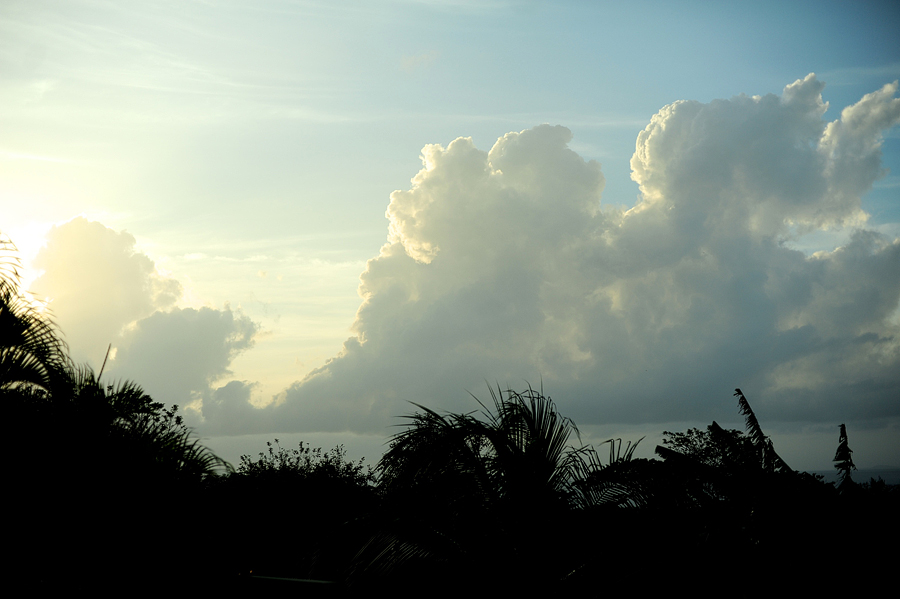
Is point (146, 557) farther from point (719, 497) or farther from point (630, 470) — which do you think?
point (719, 497)

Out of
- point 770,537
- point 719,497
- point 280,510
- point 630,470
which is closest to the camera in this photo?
point 770,537

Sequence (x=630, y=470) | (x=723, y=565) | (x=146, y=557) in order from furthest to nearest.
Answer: (x=630, y=470) → (x=723, y=565) → (x=146, y=557)

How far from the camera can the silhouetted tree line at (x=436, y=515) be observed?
20.5 feet

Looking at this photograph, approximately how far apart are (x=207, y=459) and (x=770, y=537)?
21.6 ft

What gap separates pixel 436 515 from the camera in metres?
8.35

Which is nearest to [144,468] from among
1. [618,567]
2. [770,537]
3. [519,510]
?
Answer: [519,510]

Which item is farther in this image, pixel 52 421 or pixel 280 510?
pixel 280 510

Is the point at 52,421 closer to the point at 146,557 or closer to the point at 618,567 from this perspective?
the point at 146,557

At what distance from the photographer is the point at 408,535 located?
25.9 ft

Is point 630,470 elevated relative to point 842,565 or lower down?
elevated

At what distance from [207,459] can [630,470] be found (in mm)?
5109

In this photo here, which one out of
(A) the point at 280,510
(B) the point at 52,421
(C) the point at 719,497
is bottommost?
(A) the point at 280,510

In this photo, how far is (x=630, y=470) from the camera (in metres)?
8.30

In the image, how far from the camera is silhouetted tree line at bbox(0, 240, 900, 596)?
20.5 feet
